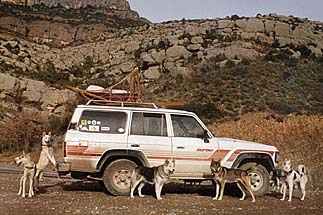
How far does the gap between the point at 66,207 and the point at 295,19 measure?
69159 mm

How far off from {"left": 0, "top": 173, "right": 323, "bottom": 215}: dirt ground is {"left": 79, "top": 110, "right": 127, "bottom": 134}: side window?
179cm

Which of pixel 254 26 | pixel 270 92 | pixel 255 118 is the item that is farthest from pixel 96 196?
pixel 254 26

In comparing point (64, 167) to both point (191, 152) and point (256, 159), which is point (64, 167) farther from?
point (256, 159)

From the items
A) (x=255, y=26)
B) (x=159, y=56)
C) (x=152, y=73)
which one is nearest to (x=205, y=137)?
(x=152, y=73)

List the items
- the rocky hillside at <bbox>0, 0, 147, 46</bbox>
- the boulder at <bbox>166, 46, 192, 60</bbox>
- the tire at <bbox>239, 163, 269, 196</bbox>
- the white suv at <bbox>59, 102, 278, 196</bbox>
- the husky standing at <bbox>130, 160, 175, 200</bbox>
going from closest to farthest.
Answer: the husky standing at <bbox>130, 160, 175, 200</bbox> → the white suv at <bbox>59, 102, 278, 196</bbox> → the tire at <bbox>239, 163, 269, 196</bbox> → the boulder at <bbox>166, 46, 192, 60</bbox> → the rocky hillside at <bbox>0, 0, 147, 46</bbox>

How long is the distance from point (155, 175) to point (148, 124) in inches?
62.8

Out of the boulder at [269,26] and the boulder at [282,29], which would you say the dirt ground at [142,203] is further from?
the boulder at [269,26]

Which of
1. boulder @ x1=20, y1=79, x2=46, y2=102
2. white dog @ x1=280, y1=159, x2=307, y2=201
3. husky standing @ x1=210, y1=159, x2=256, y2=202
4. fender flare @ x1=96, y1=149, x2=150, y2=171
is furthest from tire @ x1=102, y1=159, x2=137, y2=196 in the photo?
boulder @ x1=20, y1=79, x2=46, y2=102

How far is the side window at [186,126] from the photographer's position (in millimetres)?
13516

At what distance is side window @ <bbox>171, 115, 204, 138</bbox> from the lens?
13516mm

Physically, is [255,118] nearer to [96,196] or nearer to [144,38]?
[96,196]

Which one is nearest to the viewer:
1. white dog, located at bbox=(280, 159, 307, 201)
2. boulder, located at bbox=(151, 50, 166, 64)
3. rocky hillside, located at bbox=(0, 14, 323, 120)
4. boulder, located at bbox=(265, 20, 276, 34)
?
Result: white dog, located at bbox=(280, 159, 307, 201)

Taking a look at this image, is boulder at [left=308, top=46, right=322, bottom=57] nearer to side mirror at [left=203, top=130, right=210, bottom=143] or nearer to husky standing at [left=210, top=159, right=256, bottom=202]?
side mirror at [left=203, top=130, right=210, bottom=143]

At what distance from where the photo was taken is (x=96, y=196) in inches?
511
